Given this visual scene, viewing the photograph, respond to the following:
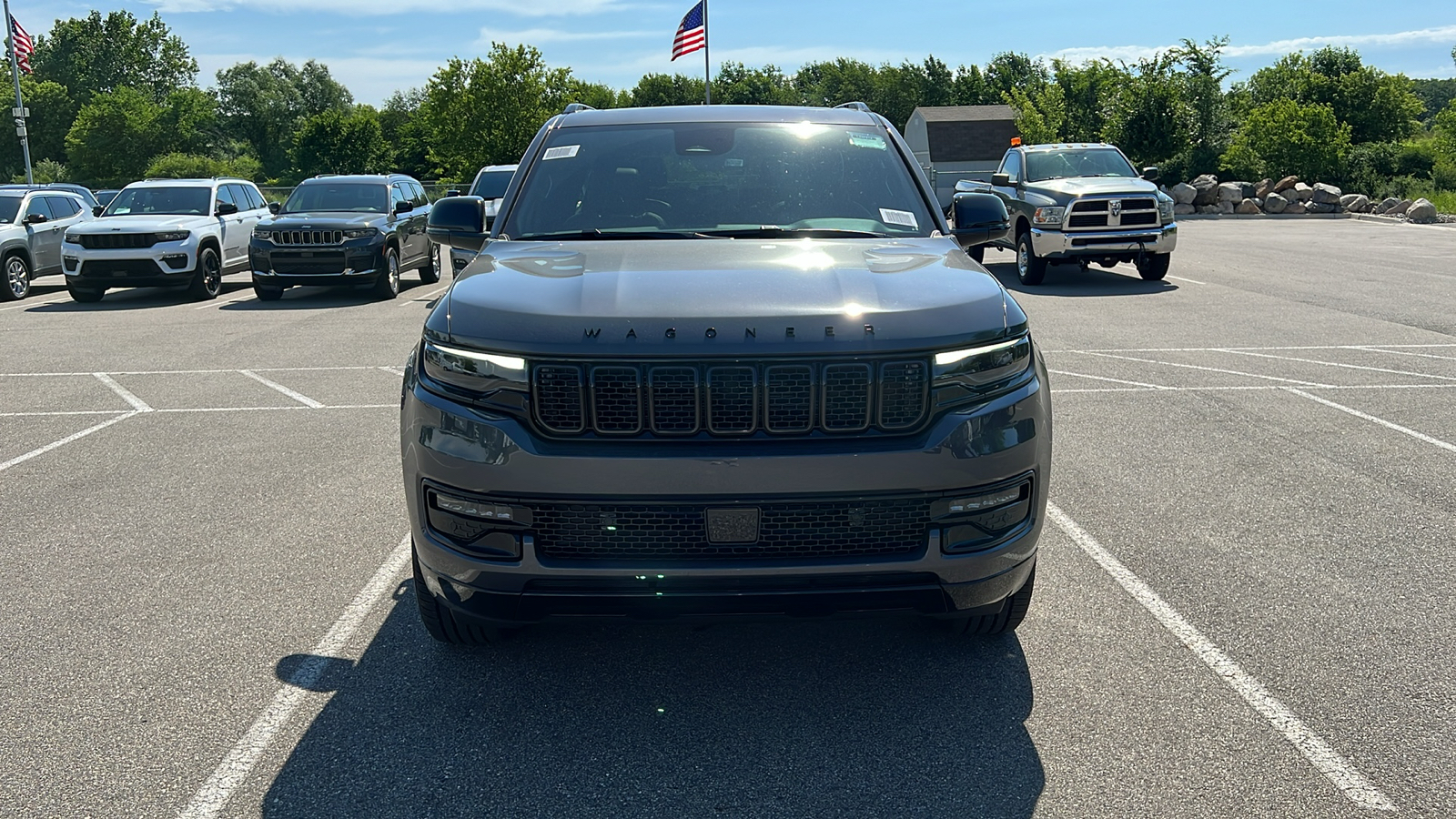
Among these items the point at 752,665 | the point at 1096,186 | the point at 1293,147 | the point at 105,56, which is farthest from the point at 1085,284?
the point at 105,56

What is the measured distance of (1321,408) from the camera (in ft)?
27.5

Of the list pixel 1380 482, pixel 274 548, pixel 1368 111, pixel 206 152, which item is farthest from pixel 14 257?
pixel 206 152

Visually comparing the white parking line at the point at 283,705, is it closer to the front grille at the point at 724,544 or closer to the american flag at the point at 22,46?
the front grille at the point at 724,544

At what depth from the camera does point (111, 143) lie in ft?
297

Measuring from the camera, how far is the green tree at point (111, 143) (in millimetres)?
90250

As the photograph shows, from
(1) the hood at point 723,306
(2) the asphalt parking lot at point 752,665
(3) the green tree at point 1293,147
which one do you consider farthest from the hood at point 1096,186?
(3) the green tree at point 1293,147

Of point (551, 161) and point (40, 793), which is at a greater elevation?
point (551, 161)

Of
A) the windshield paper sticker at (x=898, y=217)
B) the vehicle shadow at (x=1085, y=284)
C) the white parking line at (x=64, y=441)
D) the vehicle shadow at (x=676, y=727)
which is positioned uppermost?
the windshield paper sticker at (x=898, y=217)

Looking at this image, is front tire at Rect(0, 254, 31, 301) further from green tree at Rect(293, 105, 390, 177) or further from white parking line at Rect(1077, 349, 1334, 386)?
green tree at Rect(293, 105, 390, 177)

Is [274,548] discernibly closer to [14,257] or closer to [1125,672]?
[1125,672]

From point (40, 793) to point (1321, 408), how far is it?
8.13 metres

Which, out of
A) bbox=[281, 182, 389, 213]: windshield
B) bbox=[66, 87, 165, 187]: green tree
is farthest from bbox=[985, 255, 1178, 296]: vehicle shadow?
bbox=[66, 87, 165, 187]: green tree

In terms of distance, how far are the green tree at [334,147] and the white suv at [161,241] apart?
78039 millimetres

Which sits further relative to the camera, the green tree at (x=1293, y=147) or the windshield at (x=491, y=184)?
the green tree at (x=1293, y=147)
